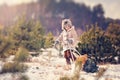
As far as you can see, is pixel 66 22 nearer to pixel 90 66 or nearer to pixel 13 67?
pixel 90 66

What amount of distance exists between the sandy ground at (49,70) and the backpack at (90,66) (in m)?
0.06

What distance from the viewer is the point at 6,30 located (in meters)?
4.83

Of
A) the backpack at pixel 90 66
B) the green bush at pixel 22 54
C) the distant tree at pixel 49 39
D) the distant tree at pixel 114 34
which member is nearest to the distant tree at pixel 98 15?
the distant tree at pixel 114 34

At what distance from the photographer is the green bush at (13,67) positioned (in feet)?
15.6

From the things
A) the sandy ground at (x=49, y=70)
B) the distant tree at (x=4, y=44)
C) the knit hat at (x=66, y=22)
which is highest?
the knit hat at (x=66, y=22)

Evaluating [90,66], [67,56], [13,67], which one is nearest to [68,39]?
[67,56]

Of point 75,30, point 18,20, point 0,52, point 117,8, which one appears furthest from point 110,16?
point 0,52

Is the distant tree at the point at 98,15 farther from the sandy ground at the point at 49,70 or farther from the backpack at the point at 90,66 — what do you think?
the sandy ground at the point at 49,70

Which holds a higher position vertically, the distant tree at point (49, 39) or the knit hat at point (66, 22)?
the knit hat at point (66, 22)

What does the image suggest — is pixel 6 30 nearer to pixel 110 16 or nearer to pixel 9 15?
pixel 9 15

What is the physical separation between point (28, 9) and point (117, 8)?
3.91 ft

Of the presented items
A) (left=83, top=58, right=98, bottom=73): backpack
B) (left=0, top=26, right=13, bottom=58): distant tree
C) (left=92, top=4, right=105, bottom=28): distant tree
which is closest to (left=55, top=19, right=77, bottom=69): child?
(left=83, top=58, right=98, bottom=73): backpack

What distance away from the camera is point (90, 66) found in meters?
4.83

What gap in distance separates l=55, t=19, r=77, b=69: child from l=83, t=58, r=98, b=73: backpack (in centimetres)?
18
